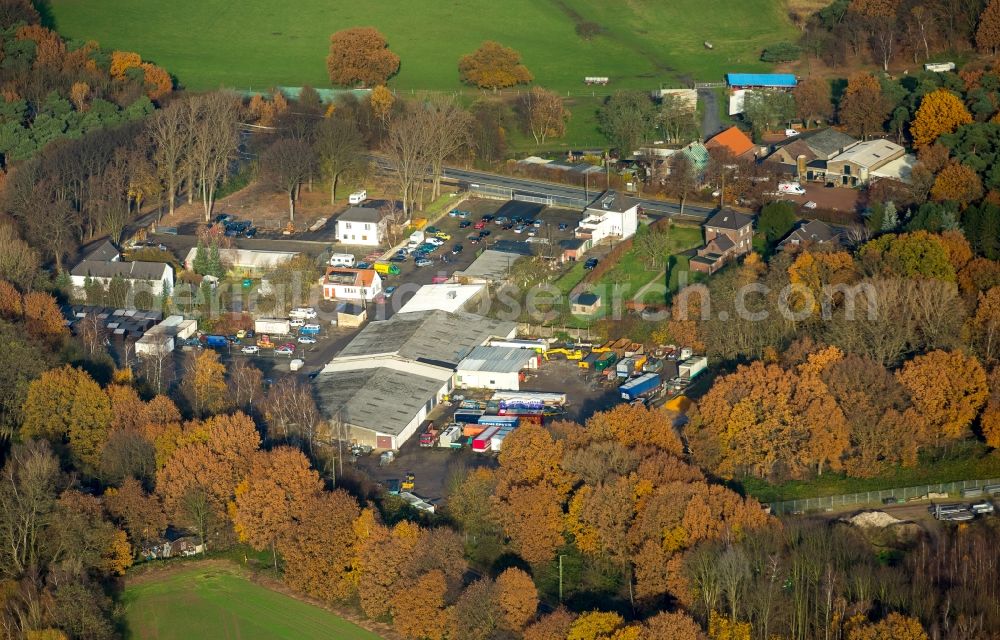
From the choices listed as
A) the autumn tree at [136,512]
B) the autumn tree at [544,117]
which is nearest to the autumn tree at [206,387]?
the autumn tree at [136,512]

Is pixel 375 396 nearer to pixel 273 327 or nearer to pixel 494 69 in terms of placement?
pixel 273 327

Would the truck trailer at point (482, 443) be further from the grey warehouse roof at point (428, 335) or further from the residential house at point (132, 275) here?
the residential house at point (132, 275)

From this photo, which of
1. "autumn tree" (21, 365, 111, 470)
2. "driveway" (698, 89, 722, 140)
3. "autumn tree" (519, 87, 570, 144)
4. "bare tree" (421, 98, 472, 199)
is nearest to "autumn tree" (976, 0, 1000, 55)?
"driveway" (698, 89, 722, 140)

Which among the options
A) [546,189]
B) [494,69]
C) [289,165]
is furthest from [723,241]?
[494,69]

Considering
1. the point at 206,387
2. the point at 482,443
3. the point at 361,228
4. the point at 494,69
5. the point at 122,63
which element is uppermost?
the point at 122,63

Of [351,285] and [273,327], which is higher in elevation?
[351,285]
